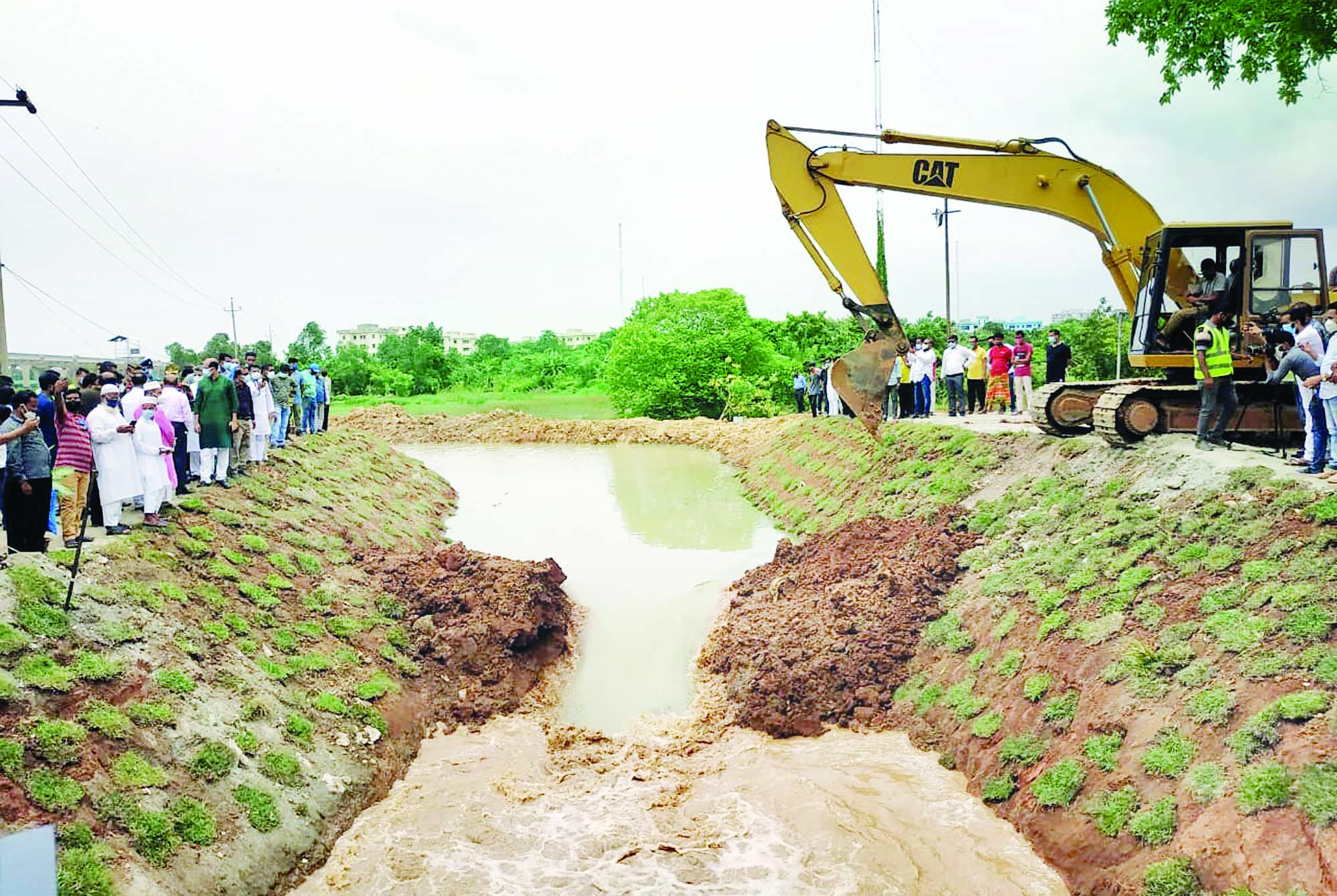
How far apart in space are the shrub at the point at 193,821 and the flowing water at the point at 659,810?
104 centimetres

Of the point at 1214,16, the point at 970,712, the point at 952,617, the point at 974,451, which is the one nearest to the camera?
the point at 970,712

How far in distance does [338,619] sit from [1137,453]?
12.1m

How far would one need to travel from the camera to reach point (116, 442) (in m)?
11.9

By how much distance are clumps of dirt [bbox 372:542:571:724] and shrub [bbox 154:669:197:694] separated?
11.3 feet

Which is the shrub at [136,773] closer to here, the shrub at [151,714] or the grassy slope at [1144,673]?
the shrub at [151,714]

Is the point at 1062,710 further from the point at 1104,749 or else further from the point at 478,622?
the point at 478,622

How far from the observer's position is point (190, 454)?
15898 millimetres

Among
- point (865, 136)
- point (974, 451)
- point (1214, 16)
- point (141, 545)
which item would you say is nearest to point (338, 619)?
point (141, 545)

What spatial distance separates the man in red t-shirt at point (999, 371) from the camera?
22.1 meters

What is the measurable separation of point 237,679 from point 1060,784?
9083 millimetres

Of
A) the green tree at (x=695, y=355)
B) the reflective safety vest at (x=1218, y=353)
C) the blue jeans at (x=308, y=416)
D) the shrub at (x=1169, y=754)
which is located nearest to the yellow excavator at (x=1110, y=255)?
the reflective safety vest at (x=1218, y=353)

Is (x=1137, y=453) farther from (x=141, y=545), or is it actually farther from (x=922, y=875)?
(x=141, y=545)

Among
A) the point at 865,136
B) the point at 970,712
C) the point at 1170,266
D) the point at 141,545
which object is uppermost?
the point at 865,136

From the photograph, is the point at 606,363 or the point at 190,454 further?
the point at 606,363
